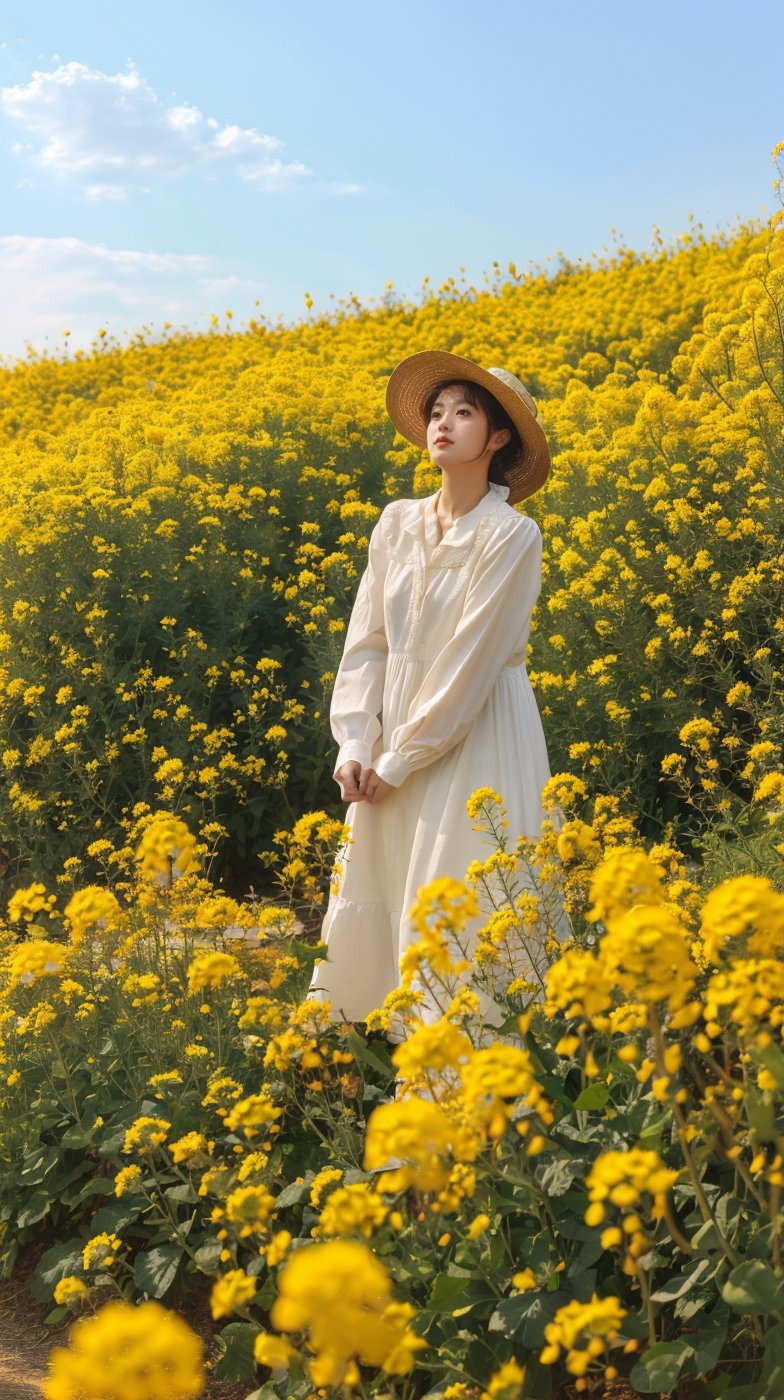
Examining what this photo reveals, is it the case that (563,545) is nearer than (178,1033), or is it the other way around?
(178,1033)

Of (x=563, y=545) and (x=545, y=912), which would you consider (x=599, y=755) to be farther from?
(x=545, y=912)

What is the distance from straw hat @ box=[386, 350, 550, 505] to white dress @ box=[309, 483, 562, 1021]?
0.17 meters

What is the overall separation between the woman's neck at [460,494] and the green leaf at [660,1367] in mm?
1979

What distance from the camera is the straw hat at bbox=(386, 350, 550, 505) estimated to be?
334 cm

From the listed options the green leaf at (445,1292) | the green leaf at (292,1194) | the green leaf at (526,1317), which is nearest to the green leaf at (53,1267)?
the green leaf at (292,1194)

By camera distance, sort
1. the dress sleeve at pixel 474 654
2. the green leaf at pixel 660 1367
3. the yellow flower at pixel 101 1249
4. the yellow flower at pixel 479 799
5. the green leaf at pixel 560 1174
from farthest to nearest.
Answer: the dress sleeve at pixel 474 654 < the yellow flower at pixel 479 799 < the yellow flower at pixel 101 1249 < the green leaf at pixel 560 1174 < the green leaf at pixel 660 1367

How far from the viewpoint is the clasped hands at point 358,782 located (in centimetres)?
322

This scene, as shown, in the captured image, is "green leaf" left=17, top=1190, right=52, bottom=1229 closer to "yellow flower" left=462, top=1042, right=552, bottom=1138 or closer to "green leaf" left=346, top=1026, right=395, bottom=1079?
"green leaf" left=346, top=1026, right=395, bottom=1079

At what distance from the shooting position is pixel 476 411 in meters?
3.31

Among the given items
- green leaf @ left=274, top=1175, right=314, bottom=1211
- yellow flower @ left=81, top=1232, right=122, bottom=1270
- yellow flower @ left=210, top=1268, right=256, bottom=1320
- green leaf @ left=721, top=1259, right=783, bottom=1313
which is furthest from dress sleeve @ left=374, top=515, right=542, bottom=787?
yellow flower @ left=210, top=1268, right=256, bottom=1320

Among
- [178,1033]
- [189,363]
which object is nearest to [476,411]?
[178,1033]

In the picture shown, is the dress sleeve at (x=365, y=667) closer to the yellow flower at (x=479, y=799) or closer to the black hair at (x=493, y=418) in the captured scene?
the black hair at (x=493, y=418)

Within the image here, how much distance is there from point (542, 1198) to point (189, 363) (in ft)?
41.4

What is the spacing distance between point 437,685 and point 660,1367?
1.60 metres
